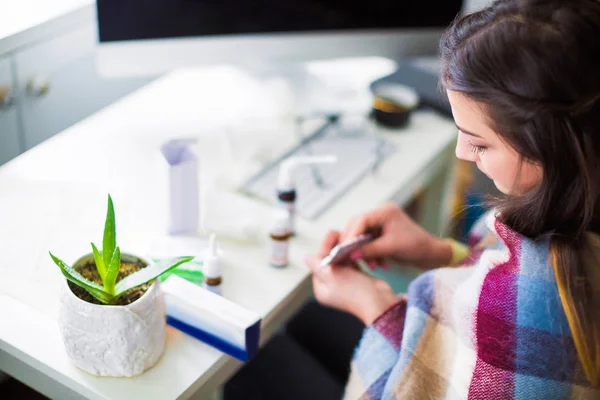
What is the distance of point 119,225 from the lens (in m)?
0.99

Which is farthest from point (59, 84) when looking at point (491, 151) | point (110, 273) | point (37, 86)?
point (491, 151)

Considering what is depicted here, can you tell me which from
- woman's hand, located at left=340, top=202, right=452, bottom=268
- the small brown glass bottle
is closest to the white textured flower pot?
the small brown glass bottle

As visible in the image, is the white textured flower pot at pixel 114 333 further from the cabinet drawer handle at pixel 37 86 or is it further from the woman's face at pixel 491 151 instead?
the cabinet drawer handle at pixel 37 86

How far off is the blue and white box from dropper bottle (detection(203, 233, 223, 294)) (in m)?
0.03

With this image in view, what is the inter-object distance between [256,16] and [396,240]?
0.46 meters

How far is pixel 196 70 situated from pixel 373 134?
1.23 ft

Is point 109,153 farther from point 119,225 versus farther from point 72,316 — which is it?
point 72,316

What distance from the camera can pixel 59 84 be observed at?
131cm

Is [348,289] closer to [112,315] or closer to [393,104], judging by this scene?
[112,315]

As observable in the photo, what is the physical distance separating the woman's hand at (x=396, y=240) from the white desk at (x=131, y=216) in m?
0.05

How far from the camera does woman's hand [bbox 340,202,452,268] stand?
1014mm

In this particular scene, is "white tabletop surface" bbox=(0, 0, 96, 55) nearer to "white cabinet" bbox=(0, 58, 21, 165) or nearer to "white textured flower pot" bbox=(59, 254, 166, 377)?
"white cabinet" bbox=(0, 58, 21, 165)

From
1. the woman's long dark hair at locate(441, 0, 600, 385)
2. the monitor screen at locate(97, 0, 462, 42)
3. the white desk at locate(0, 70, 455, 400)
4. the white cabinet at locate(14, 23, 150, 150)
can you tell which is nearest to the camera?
the woman's long dark hair at locate(441, 0, 600, 385)

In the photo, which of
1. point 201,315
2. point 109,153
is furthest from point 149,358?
point 109,153
